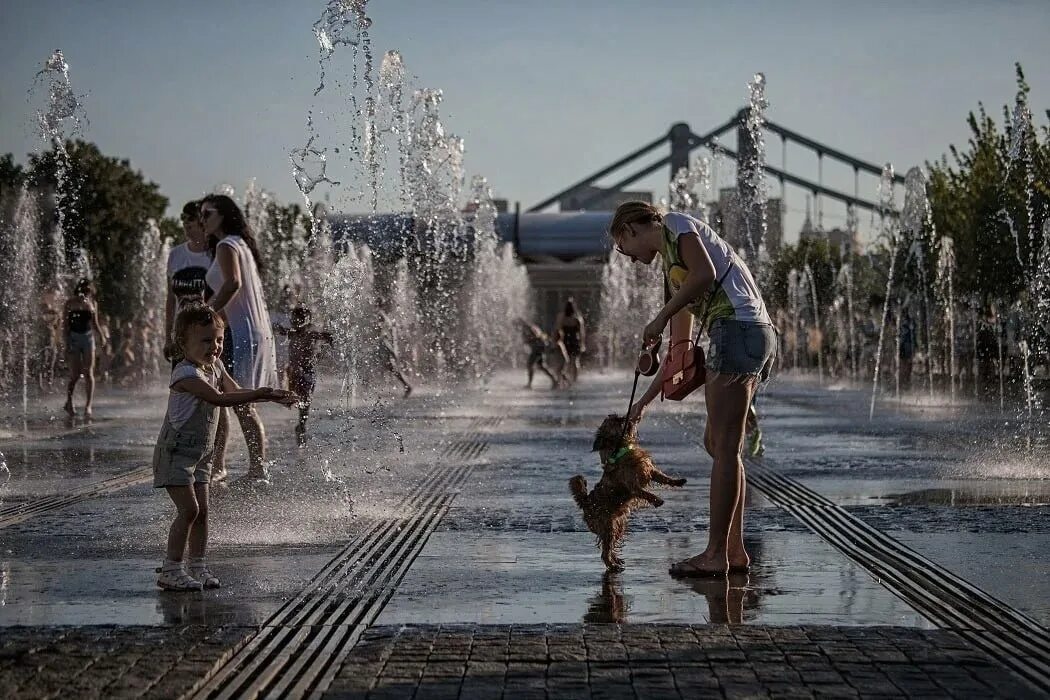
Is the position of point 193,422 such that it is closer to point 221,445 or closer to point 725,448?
point 725,448

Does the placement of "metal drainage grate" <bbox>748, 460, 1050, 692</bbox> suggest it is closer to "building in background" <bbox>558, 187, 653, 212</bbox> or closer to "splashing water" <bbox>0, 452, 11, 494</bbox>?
"splashing water" <bbox>0, 452, 11, 494</bbox>

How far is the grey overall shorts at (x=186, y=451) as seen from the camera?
681 centimetres

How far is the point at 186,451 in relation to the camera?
6.85 meters

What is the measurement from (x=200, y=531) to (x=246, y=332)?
3.18 metres

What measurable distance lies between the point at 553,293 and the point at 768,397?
75.6m

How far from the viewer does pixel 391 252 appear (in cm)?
6406

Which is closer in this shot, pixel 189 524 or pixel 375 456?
pixel 189 524

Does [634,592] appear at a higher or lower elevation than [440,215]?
lower

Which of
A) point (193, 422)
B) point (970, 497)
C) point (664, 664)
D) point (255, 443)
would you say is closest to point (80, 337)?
point (255, 443)

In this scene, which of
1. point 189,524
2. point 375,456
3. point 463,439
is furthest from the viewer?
point 463,439

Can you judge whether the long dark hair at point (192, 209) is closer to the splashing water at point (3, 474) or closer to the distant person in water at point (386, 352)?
the splashing water at point (3, 474)

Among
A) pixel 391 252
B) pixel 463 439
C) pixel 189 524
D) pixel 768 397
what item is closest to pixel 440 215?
pixel 391 252

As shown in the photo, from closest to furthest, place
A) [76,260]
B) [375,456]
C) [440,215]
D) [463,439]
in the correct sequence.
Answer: [375,456]
[463,439]
[440,215]
[76,260]

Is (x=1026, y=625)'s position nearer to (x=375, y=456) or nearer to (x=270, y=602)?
(x=270, y=602)
